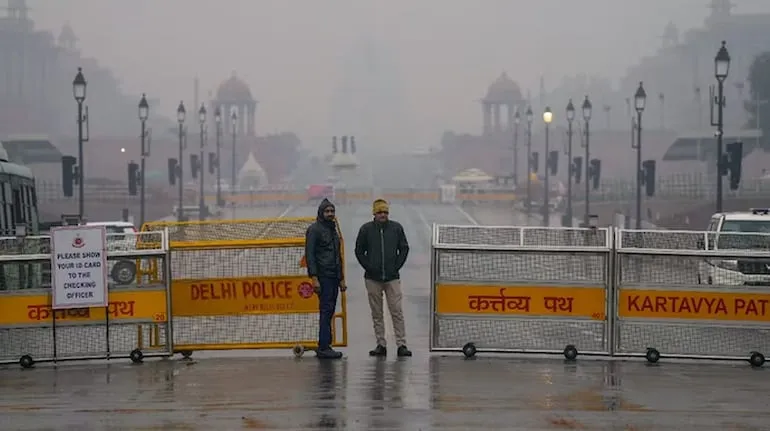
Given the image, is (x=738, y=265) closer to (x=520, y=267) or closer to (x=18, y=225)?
(x=520, y=267)

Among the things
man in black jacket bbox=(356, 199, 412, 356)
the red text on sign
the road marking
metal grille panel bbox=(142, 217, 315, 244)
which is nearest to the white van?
man in black jacket bbox=(356, 199, 412, 356)

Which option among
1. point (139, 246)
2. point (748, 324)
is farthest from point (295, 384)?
point (748, 324)

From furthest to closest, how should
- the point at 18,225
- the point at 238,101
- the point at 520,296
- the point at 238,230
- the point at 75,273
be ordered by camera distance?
the point at 238,101, the point at 18,225, the point at 238,230, the point at 520,296, the point at 75,273

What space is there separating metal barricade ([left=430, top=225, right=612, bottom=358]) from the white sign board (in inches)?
136

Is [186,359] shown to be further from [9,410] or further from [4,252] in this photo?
[9,410]

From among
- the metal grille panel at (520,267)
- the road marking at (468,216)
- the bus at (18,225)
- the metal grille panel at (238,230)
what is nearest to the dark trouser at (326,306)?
the metal grille panel at (238,230)

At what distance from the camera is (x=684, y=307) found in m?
17.7

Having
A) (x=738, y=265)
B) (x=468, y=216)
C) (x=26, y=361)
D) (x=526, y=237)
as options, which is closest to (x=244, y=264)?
(x=26, y=361)

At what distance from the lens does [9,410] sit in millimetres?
13688

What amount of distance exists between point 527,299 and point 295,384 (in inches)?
143

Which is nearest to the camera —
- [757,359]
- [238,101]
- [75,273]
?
[757,359]

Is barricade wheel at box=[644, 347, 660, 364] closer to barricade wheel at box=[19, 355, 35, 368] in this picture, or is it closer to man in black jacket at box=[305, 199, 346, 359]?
man in black jacket at box=[305, 199, 346, 359]

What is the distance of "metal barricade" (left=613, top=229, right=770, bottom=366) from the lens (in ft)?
57.8

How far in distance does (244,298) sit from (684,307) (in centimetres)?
460
